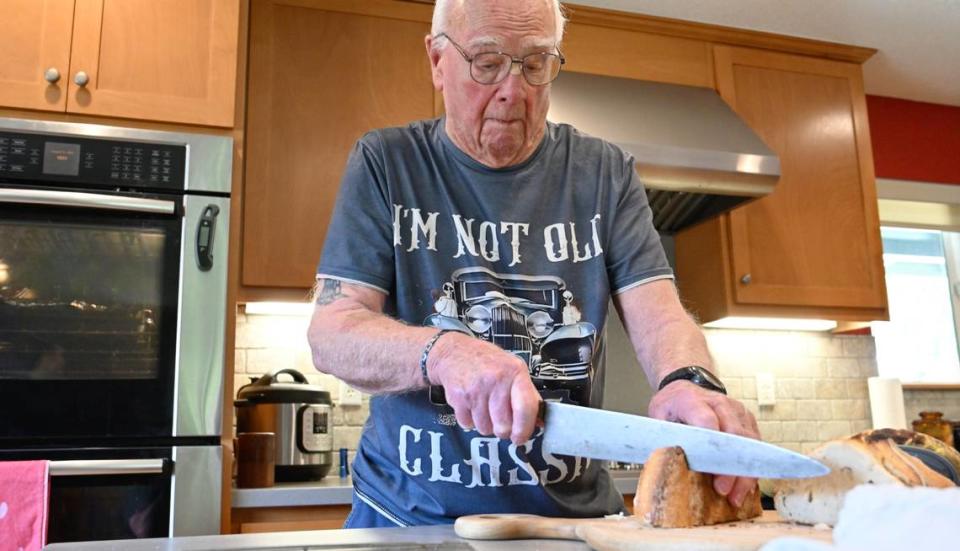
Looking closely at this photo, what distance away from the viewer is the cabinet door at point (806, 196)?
8.77 feet

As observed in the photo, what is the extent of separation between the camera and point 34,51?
192cm

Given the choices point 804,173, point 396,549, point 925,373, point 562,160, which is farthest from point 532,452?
point 925,373

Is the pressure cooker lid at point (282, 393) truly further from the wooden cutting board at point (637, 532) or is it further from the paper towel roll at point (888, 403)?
the paper towel roll at point (888, 403)

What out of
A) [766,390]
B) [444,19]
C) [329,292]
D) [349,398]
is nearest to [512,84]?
[444,19]

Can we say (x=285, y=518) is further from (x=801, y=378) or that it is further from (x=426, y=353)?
(x=801, y=378)

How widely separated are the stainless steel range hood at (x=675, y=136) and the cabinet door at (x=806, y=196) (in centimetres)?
20

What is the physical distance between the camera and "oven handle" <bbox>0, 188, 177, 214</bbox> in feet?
5.76

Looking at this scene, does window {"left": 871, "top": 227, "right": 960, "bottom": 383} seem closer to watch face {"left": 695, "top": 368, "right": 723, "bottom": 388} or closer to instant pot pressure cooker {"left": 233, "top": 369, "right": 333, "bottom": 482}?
instant pot pressure cooker {"left": 233, "top": 369, "right": 333, "bottom": 482}

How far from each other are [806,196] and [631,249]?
1.84 metres

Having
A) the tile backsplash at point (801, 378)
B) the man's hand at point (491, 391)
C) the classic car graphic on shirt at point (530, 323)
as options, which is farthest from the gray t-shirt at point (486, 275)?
the tile backsplash at point (801, 378)

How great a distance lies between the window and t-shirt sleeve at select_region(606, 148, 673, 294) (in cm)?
245

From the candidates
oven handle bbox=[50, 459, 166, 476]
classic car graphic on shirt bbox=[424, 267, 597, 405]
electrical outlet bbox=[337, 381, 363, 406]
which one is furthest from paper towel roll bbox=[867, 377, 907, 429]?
oven handle bbox=[50, 459, 166, 476]

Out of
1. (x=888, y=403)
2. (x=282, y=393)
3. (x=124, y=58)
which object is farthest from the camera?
(x=888, y=403)

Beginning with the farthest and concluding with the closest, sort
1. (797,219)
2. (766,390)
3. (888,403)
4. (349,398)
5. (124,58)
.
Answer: (766,390)
(888,403)
(797,219)
(349,398)
(124,58)
